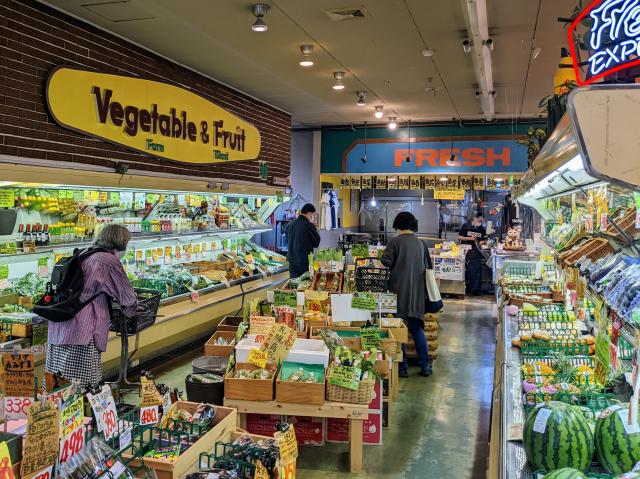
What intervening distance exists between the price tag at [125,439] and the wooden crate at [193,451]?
0.09m

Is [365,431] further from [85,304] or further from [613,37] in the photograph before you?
[613,37]

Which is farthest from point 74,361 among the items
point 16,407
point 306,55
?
point 306,55

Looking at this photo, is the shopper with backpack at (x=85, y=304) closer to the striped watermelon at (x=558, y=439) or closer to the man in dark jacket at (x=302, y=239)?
the striped watermelon at (x=558, y=439)

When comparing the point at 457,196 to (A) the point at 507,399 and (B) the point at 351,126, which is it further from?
(A) the point at 507,399

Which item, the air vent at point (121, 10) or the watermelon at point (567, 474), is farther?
the air vent at point (121, 10)

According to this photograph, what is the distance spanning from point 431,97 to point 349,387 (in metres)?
6.51

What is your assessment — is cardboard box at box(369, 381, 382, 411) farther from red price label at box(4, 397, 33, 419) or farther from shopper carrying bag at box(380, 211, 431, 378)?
red price label at box(4, 397, 33, 419)

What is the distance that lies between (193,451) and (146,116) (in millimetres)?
4850

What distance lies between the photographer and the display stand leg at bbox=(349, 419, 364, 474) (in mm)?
4277

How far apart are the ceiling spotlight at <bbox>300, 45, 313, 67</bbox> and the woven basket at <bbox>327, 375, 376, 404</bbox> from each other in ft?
13.0

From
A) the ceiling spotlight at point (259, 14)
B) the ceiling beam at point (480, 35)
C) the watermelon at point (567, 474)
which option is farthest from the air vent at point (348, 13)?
the watermelon at point (567, 474)

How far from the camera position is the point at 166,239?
24.1 ft

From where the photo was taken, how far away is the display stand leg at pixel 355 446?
428 cm

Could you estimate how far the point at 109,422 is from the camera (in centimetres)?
242
